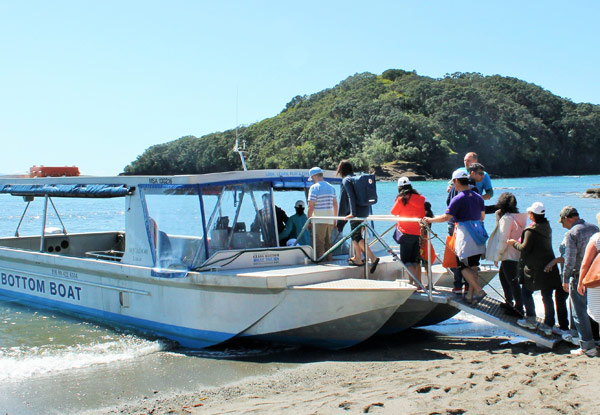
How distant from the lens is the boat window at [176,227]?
27.7 feet

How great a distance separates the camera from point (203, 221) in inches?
330

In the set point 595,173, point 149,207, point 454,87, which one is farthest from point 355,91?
point 149,207

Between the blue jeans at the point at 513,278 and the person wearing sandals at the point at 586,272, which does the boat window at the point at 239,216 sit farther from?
the person wearing sandals at the point at 586,272

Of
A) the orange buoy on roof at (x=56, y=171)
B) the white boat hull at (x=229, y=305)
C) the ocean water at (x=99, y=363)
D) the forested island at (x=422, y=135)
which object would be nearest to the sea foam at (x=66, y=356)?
the ocean water at (x=99, y=363)

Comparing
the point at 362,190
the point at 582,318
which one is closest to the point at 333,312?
the point at 362,190

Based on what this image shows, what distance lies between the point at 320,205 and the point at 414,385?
330 cm

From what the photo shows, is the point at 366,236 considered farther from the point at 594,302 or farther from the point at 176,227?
the point at 594,302

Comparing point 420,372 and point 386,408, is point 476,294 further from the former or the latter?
Answer: point 386,408

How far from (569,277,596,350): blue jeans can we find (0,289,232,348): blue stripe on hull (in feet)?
13.8

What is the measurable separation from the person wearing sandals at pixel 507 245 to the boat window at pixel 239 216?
3178mm

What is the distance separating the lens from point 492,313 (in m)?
7.49

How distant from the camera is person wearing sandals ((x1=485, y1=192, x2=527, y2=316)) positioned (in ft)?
24.4

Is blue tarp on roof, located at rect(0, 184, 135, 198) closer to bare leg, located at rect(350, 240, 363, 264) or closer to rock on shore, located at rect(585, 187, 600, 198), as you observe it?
bare leg, located at rect(350, 240, 363, 264)

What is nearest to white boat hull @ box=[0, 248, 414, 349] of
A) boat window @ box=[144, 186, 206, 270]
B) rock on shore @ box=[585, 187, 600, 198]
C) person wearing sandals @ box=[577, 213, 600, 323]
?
boat window @ box=[144, 186, 206, 270]
